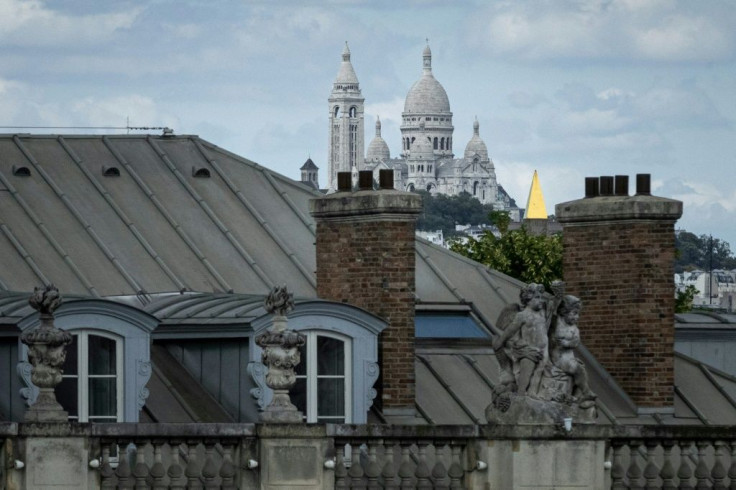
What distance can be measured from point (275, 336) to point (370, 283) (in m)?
6.59

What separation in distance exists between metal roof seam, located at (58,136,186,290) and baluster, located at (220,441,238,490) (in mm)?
8579

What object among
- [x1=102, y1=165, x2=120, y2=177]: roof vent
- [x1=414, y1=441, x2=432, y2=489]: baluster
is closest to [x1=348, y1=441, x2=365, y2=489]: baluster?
[x1=414, y1=441, x2=432, y2=489]: baluster

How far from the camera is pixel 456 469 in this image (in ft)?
76.2

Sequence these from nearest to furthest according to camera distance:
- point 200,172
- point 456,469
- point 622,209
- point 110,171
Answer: point 456,469 < point 622,209 < point 110,171 < point 200,172

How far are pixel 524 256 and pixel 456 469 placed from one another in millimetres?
60291

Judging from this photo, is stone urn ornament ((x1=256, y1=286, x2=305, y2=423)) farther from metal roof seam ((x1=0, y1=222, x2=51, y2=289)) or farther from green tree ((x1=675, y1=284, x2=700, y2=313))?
green tree ((x1=675, y1=284, x2=700, y2=313))

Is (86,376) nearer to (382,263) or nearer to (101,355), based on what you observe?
(101,355)

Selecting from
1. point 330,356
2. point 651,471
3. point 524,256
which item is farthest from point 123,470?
point 524,256

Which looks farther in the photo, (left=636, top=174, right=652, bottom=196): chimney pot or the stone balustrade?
(left=636, top=174, right=652, bottom=196): chimney pot

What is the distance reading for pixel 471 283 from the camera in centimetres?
3322

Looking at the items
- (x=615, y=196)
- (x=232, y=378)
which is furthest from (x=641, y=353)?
(x=232, y=378)

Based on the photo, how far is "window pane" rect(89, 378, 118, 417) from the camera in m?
26.0

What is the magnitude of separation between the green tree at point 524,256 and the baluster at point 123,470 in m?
56.9

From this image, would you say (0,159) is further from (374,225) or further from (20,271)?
(374,225)
